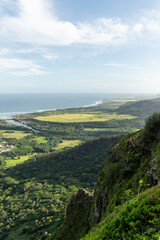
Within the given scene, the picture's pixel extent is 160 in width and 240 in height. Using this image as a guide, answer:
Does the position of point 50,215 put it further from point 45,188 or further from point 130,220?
point 130,220

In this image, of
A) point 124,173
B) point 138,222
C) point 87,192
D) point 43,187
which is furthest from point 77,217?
point 43,187

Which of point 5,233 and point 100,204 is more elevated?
point 100,204

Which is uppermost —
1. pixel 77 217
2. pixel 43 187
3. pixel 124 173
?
pixel 124 173

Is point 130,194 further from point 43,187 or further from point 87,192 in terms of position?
point 43,187

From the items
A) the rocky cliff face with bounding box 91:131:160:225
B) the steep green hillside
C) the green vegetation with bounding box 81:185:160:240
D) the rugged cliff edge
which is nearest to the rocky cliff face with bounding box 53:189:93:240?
the rugged cliff edge

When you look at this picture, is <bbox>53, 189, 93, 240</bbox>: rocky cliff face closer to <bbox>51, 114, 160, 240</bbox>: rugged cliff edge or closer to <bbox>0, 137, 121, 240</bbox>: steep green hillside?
<bbox>51, 114, 160, 240</bbox>: rugged cliff edge

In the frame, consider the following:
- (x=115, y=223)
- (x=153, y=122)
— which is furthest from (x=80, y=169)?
(x=115, y=223)

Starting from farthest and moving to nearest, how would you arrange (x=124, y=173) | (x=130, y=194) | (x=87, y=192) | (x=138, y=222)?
(x=87, y=192) < (x=124, y=173) < (x=130, y=194) < (x=138, y=222)

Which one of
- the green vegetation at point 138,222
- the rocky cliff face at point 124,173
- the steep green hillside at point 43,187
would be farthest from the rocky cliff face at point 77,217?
the steep green hillside at point 43,187

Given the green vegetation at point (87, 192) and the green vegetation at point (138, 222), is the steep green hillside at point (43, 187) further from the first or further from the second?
the green vegetation at point (138, 222)
